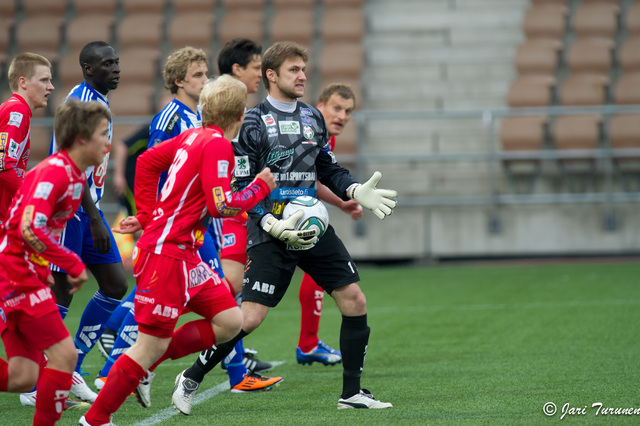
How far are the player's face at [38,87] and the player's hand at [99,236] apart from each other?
948mm

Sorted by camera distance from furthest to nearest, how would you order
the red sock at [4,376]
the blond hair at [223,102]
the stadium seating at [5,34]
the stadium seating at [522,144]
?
the stadium seating at [5,34] → the stadium seating at [522,144] → the blond hair at [223,102] → the red sock at [4,376]

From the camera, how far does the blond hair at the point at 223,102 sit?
418cm

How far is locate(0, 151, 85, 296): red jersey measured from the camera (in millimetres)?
3613

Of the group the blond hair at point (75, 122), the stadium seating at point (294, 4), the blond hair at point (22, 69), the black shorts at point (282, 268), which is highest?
the stadium seating at point (294, 4)

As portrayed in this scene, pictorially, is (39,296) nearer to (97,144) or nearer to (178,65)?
(97,144)

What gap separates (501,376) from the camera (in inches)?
217

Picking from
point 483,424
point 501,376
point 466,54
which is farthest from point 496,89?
point 483,424

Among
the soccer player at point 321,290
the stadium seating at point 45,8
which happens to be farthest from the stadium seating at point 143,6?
the soccer player at point 321,290

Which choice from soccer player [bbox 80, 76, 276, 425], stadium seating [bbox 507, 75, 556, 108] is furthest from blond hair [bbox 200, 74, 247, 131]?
stadium seating [bbox 507, 75, 556, 108]

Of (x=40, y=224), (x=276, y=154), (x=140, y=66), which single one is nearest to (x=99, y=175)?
(x=276, y=154)

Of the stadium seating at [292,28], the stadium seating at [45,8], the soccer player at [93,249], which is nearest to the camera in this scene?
the soccer player at [93,249]

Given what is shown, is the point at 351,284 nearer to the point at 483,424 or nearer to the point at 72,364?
the point at 483,424

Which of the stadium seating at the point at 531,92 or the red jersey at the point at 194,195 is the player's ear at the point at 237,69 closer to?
the red jersey at the point at 194,195

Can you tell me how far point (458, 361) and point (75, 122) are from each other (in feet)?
11.6
